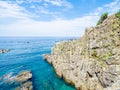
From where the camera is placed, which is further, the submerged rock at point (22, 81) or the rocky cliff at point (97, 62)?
the submerged rock at point (22, 81)

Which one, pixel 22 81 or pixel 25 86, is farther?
pixel 22 81

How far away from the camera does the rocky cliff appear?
35.3 metres

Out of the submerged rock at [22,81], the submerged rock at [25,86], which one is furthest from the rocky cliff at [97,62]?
the submerged rock at [25,86]

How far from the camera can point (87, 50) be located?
158ft

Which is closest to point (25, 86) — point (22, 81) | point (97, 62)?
point (22, 81)

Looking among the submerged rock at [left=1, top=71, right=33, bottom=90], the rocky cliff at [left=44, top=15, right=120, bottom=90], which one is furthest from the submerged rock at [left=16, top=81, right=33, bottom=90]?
the rocky cliff at [left=44, top=15, right=120, bottom=90]

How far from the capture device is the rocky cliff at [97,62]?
1389 inches

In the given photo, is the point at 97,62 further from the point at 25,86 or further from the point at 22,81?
the point at 22,81

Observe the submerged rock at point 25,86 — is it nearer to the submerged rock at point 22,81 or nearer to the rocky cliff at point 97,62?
the submerged rock at point 22,81

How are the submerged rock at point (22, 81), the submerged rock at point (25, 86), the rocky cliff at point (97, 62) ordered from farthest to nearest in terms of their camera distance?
1. the submerged rock at point (22, 81)
2. the submerged rock at point (25, 86)
3. the rocky cliff at point (97, 62)

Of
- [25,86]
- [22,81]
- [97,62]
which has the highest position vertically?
[97,62]

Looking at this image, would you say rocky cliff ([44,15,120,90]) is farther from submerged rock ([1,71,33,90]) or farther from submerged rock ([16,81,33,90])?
submerged rock ([16,81,33,90])

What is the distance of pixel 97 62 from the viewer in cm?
4000

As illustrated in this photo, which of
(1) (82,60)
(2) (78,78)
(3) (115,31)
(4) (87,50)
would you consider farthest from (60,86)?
(3) (115,31)
